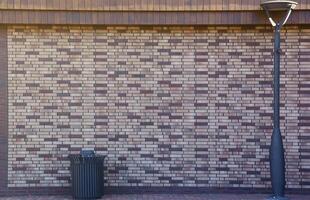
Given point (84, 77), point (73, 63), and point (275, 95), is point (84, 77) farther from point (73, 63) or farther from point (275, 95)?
point (275, 95)

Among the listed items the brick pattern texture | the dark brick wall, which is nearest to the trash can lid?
the brick pattern texture

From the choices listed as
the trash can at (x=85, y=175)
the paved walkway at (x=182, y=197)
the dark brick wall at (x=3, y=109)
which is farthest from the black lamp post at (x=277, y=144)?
the dark brick wall at (x=3, y=109)

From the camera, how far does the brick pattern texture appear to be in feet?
42.8

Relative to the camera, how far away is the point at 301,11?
12727 mm

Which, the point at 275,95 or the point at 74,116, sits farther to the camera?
the point at 74,116

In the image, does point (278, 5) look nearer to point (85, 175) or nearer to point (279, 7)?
point (279, 7)

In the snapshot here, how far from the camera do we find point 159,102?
43.2ft

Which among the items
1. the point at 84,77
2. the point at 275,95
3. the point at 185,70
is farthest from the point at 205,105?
the point at 84,77

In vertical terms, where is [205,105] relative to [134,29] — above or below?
below

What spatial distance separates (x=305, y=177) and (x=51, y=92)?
587 centimetres

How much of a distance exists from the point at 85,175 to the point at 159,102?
7.65 feet

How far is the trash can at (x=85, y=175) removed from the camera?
12.2 meters

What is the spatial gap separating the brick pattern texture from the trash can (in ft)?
2.59

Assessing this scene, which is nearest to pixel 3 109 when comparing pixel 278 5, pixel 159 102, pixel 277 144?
pixel 159 102
